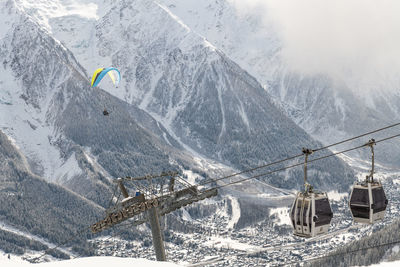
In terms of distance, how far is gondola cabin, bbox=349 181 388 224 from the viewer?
34.2m

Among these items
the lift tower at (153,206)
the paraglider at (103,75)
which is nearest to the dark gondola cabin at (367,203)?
the lift tower at (153,206)

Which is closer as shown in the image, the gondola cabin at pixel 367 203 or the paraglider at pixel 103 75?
the gondola cabin at pixel 367 203

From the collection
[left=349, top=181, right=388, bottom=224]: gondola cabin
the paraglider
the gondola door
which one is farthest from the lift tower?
the paraglider

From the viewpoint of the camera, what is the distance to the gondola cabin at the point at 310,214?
1332 inches

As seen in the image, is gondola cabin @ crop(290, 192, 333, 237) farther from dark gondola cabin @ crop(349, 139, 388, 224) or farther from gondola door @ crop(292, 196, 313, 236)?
dark gondola cabin @ crop(349, 139, 388, 224)

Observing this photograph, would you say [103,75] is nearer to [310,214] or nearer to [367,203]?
[310,214]

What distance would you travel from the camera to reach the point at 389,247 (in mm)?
198750

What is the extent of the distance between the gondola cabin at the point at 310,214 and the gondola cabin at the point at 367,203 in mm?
1512

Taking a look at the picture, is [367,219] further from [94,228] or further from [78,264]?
[94,228]

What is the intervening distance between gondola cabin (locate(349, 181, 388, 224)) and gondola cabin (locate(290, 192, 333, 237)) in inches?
59.5

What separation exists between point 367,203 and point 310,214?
10.4ft

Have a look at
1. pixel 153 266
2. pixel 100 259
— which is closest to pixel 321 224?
pixel 153 266

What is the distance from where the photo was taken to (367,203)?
112 ft

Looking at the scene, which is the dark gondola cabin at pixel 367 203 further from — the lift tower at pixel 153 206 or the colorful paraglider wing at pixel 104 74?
the colorful paraglider wing at pixel 104 74
